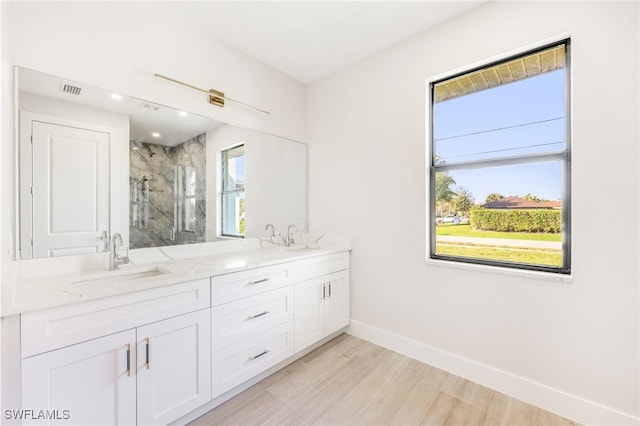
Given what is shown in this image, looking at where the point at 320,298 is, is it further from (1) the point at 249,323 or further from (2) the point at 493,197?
(2) the point at 493,197

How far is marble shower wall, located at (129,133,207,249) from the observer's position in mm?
1876

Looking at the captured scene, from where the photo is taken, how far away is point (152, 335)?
1383mm

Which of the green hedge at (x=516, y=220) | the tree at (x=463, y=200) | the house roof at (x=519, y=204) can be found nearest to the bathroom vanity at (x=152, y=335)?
the tree at (x=463, y=200)

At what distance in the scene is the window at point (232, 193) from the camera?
2381 millimetres

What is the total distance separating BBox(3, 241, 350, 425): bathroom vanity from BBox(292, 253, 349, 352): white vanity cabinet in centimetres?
2

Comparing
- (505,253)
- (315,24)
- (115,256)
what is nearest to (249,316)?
(115,256)

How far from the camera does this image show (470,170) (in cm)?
210

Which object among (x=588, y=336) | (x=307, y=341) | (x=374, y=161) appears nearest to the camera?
(x=588, y=336)

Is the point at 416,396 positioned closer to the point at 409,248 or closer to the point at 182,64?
the point at 409,248

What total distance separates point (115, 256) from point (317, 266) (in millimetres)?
1468

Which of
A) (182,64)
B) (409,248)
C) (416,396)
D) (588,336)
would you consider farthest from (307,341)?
(182,64)

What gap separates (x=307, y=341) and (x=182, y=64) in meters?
2.46

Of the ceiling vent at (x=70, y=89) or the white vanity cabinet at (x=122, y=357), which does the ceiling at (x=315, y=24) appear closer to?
the ceiling vent at (x=70, y=89)

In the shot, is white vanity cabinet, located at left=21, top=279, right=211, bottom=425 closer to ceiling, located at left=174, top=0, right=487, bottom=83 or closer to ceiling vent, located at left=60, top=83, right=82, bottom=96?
ceiling vent, located at left=60, top=83, right=82, bottom=96
